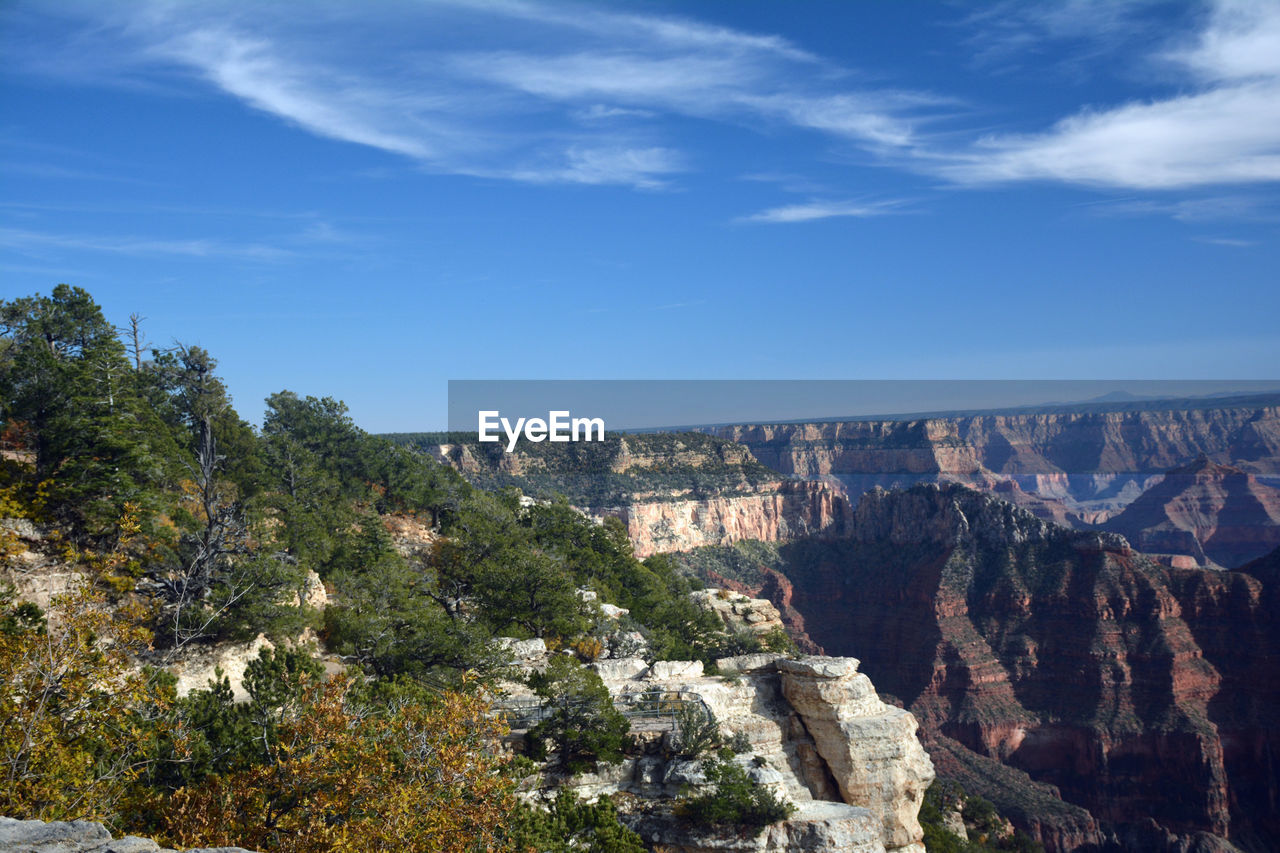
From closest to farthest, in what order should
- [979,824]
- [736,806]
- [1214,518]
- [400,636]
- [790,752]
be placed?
[736,806]
[790,752]
[400,636]
[979,824]
[1214,518]

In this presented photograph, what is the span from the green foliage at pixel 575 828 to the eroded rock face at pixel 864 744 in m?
9.37

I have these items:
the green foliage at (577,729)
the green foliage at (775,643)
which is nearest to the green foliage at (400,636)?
the green foliage at (577,729)

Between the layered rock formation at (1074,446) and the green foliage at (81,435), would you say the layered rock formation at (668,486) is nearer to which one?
the layered rock formation at (1074,446)

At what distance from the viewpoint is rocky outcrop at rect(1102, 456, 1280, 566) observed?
454 feet

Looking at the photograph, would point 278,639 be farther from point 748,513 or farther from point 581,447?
point 748,513

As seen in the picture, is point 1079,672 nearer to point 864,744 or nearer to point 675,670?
point 864,744

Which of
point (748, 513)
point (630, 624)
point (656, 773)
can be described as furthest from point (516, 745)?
point (748, 513)

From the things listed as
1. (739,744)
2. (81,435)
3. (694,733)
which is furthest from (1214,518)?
(81,435)

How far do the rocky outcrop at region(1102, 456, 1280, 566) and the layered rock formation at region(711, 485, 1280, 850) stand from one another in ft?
243

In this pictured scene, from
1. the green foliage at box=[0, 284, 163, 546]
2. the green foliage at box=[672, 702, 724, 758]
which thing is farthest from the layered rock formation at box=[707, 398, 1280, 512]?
the green foliage at box=[0, 284, 163, 546]

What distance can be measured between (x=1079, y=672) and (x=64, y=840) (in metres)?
83.5

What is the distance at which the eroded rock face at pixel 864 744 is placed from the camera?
23.7 m

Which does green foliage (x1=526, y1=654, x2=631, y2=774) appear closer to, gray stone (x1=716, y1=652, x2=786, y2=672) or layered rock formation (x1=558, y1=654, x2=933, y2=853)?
layered rock formation (x1=558, y1=654, x2=933, y2=853)

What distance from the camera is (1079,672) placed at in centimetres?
7312
